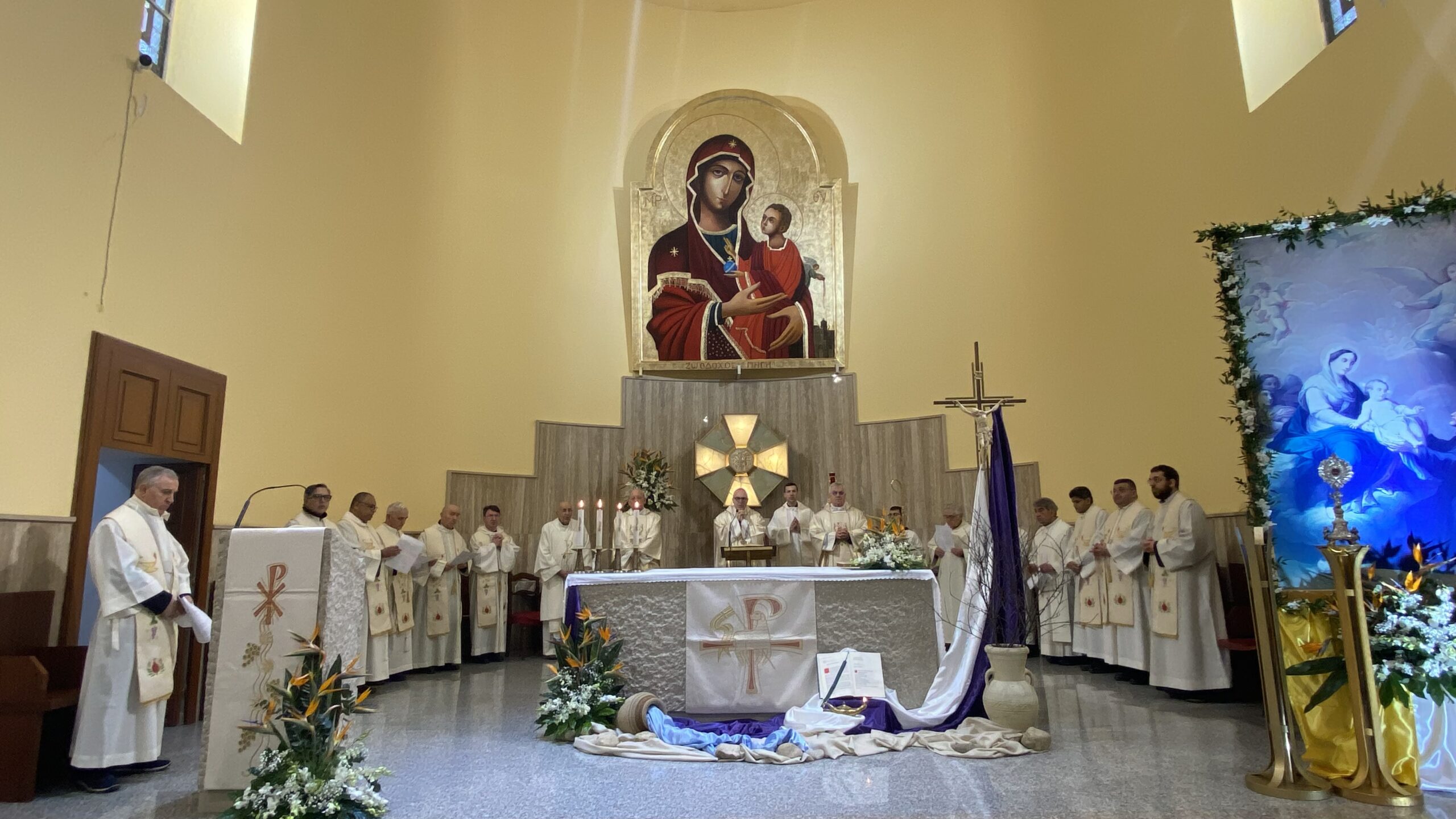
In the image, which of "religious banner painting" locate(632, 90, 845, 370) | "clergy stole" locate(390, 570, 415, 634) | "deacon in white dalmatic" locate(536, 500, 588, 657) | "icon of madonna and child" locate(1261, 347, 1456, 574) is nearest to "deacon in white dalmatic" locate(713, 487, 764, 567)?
"deacon in white dalmatic" locate(536, 500, 588, 657)

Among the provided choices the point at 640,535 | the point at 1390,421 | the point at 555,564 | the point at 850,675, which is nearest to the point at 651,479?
the point at 640,535

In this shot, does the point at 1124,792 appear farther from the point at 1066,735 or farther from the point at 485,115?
the point at 485,115

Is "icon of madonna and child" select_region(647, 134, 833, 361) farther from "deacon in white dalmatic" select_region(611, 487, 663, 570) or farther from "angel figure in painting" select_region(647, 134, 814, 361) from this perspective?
"deacon in white dalmatic" select_region(611, 487, 663, 570)

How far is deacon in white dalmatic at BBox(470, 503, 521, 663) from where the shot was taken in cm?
988

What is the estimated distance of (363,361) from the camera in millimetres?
8992

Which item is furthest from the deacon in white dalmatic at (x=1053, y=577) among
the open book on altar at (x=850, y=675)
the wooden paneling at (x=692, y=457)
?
the open book on altar at (x=850, y=675)

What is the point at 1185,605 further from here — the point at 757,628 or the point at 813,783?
the point at 813,783

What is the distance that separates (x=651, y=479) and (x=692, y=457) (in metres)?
0.84

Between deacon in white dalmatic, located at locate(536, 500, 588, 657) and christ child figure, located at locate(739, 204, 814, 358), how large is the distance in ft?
11.2

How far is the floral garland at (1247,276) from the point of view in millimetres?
5000

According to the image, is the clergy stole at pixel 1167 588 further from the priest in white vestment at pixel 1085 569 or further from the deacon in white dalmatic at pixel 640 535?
the deacon in white dalmatic at pixel 640 535

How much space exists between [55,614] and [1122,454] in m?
8.57

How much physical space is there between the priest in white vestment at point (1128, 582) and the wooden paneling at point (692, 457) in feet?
8.16

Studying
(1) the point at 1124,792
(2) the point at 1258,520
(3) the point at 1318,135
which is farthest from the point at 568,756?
(3) the point at 1318,135
